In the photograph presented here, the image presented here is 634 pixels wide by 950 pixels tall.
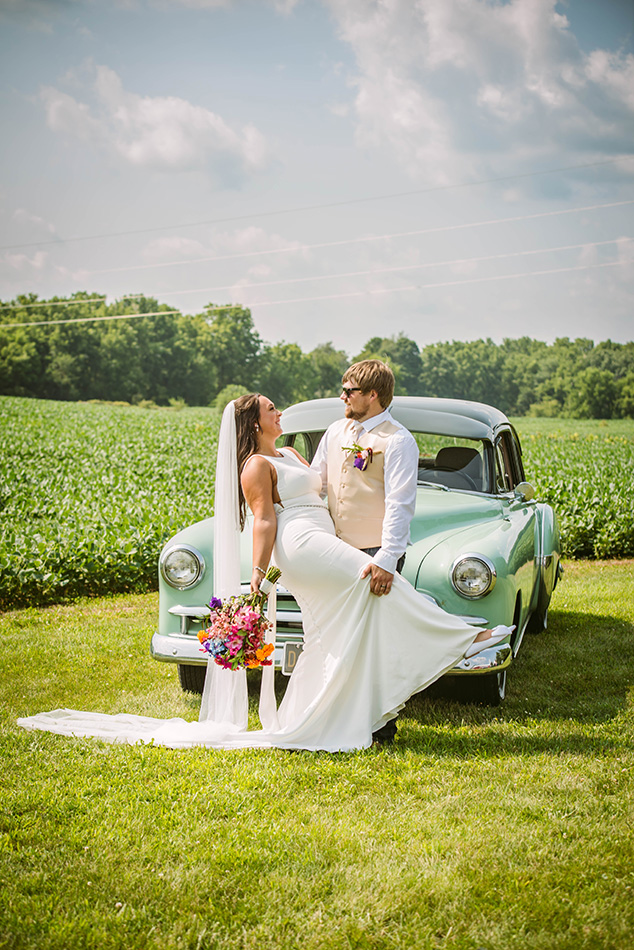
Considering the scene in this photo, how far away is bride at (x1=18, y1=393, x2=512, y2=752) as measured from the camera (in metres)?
4.02

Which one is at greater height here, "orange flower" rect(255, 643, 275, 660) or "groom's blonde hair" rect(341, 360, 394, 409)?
"groom's blonde hair" rect(341, 360, 394, 409)

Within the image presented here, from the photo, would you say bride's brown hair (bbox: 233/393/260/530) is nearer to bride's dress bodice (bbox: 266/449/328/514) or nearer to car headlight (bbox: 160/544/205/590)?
bride's dress bodice (bbox: 266/449/328/514)

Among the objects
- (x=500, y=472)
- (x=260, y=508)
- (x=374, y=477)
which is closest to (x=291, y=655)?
(x=260, y=508)

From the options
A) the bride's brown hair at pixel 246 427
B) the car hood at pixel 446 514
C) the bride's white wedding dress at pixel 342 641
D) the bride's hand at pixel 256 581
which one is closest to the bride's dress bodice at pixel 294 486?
the bride's white wedding dress at pixel 342 641

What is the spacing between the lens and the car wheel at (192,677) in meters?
5.21

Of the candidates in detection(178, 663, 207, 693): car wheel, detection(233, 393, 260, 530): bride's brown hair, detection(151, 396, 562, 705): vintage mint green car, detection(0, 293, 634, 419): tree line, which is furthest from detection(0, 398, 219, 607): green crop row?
detection(0, 293, 634, 419): tree line

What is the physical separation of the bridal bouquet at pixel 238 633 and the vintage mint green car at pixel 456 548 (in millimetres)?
286

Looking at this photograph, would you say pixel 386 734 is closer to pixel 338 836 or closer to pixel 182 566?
pixel 338 836

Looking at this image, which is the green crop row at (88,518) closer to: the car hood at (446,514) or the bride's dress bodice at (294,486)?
the car hood at (446,514)

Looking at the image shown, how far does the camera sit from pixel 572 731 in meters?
4.44

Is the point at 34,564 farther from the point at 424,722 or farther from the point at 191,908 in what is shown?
the point at 191,908

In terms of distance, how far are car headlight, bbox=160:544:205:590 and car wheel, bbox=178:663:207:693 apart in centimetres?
65

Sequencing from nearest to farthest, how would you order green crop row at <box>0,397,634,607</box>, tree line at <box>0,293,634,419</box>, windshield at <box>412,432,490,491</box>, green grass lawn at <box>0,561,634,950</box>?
green grass lawn at <box>0,561,634,950</box> → windshield at <box>412,432,490,491</box> → green crop row at <box>0,397,634,607</box> → tree line at <box>0,293,634,419</box>

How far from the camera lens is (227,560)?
440 centimetres
